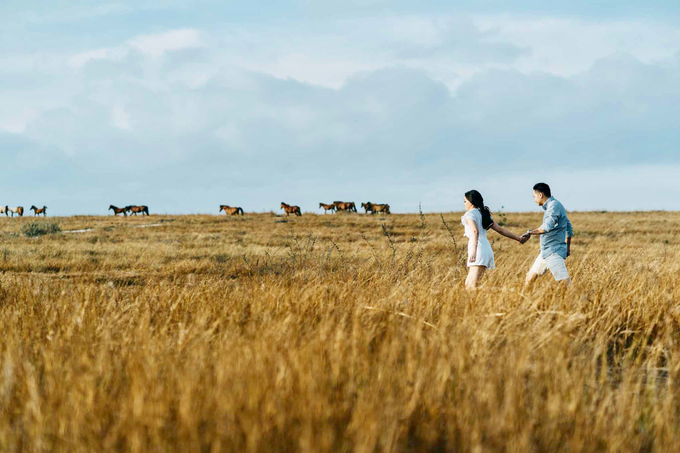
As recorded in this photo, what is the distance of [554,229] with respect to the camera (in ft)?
24.5

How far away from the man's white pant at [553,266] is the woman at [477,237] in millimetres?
562

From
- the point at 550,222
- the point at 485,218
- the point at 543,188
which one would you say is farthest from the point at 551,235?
the point at 485,218

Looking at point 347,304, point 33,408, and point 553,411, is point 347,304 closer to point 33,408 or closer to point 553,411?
point 553,411

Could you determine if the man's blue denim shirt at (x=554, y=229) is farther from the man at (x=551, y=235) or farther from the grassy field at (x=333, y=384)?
the grassy field at (x=333, y=384)

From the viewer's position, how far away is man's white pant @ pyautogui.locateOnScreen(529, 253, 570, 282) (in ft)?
23.3

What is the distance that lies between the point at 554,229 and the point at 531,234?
53cm

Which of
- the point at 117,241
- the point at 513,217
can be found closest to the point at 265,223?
the point at 117,241

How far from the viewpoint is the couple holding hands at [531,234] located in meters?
6.99

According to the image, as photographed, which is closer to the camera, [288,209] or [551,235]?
[551,235]

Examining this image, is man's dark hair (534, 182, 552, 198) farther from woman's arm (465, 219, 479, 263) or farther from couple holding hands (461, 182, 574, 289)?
woman's arm (465, 219, 479, 263)

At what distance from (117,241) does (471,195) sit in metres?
20.0

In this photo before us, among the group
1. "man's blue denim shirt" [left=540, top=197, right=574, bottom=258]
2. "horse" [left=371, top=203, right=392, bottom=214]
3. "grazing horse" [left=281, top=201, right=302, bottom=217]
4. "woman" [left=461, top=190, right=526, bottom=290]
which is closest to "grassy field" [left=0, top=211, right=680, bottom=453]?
"woman" [left=461, top=190, right=526, bottom=290]

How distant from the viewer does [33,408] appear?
241 centimetres

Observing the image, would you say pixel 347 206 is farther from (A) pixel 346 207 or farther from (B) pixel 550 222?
(B) pixel 550 222
